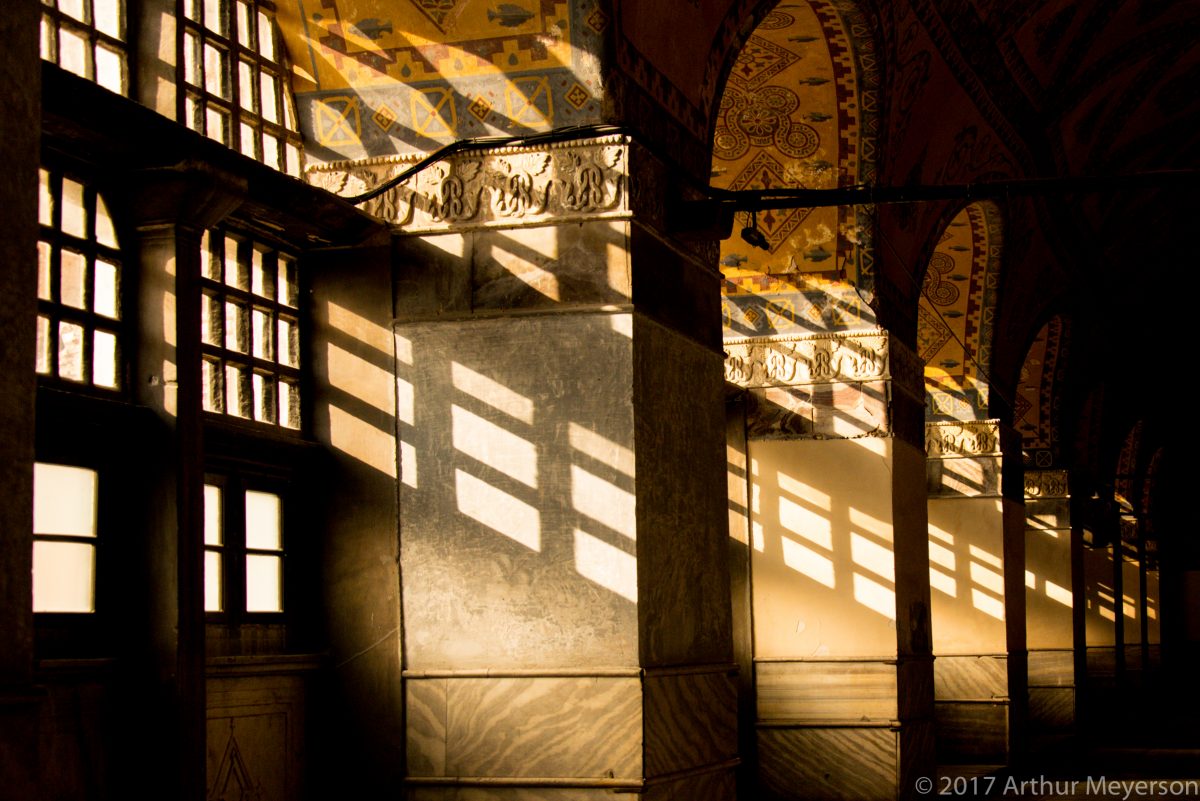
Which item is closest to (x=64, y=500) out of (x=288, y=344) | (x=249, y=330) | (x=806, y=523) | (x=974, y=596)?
(x=249, y=330)

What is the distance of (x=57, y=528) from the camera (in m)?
6.58

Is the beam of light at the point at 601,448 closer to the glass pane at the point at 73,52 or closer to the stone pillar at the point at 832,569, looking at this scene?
the glass pane at the point at 73,52

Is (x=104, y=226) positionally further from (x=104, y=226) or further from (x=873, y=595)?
(x=873, y=595)

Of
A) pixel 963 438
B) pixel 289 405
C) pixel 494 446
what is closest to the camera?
pixel 494 446

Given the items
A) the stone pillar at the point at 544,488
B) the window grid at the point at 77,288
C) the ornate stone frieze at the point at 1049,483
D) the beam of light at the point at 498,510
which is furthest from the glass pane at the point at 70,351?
the ornate stone frieze at the point at 1049,483

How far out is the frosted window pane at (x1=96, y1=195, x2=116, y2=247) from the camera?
6.94 m

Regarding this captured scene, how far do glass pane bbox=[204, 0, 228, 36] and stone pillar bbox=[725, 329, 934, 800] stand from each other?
6282 mm

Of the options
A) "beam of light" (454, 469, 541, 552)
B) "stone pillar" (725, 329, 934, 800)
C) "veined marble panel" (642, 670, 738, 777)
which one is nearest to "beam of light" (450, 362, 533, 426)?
"beam of light" (454, 469, 541, 552)

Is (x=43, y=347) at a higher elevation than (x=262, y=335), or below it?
below

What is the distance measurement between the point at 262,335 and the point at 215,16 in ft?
5.65

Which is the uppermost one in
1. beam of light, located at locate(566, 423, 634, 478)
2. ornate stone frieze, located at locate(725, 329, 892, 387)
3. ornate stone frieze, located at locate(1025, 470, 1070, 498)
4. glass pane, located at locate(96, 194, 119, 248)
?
ornate stone frieze, located at locate(725, 329, 892, 387)

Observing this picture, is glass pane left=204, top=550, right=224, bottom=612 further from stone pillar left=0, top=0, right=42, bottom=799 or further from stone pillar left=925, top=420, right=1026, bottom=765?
stone pillar left=925, top=420, right=1026, bottom=765

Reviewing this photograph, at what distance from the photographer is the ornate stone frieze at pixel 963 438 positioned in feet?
57.8

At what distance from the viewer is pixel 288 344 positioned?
28.1ft
